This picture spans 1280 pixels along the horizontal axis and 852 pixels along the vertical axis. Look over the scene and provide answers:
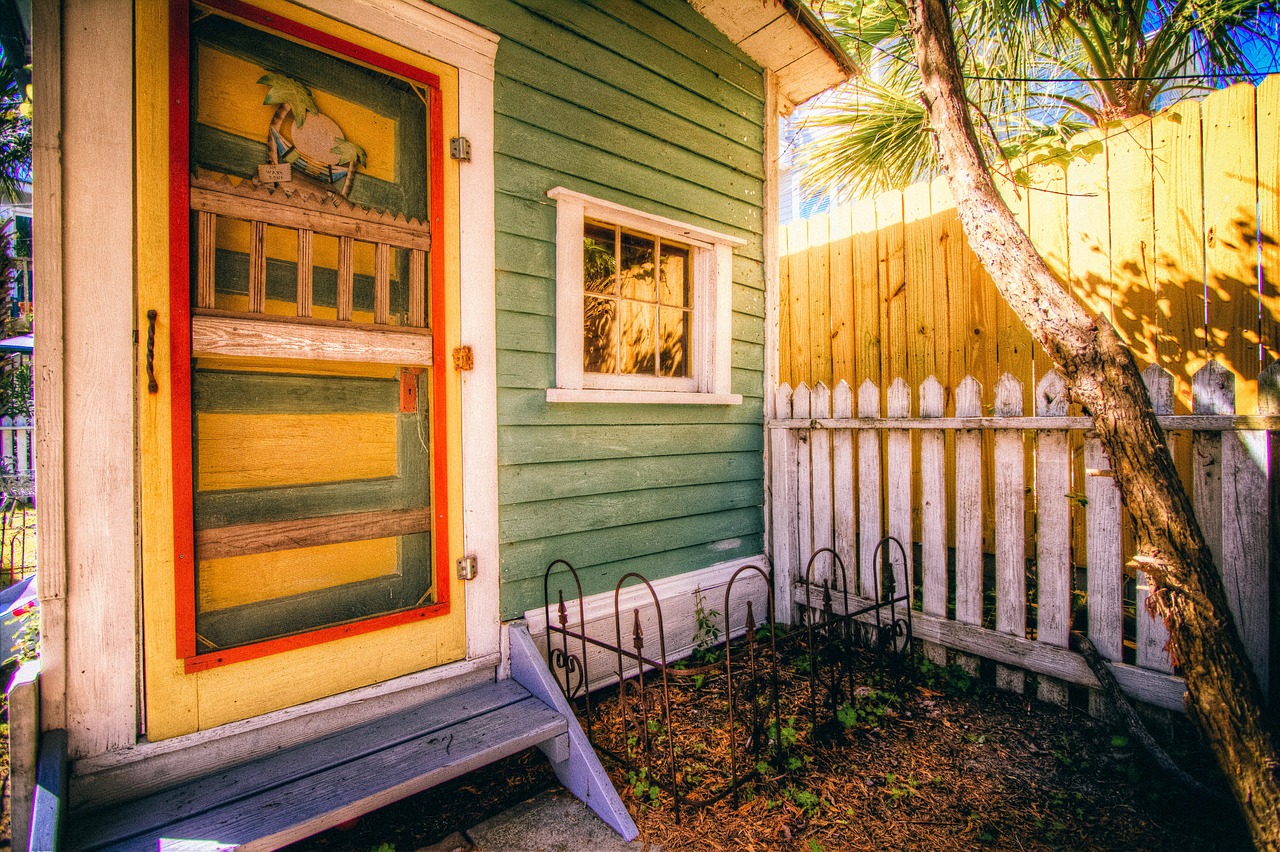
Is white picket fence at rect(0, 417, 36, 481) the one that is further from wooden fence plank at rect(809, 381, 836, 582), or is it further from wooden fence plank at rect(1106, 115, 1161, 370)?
wooden fence plank at rect(1106, 115, 1161, 370)

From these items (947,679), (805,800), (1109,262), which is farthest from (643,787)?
(1109,262)

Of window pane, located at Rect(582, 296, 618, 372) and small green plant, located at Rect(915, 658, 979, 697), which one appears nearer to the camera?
small green plant, located at Rect(915, 658, 979, 697)

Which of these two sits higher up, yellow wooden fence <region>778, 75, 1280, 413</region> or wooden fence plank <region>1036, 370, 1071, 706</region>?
yellow wooden fence <region>778, 75, 1280, 413</region>

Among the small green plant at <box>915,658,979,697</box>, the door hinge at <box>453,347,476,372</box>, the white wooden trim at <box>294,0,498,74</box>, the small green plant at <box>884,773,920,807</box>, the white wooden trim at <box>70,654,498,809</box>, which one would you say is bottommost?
the small green plant at <box>884,773,920,807</box>

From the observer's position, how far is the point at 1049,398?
2.58 m

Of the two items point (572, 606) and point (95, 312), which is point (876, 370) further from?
point (95, 312)

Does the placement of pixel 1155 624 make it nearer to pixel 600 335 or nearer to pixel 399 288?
pixel 600 335

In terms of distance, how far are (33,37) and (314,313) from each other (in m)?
1.05

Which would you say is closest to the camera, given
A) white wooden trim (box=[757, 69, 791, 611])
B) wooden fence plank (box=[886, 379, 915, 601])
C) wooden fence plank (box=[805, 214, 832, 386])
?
wooden fence plank (box=[886, 379, 915, 601])

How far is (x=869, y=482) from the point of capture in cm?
324

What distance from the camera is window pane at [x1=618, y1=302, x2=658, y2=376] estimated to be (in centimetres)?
328

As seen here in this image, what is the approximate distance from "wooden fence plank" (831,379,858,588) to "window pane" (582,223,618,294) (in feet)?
4.88

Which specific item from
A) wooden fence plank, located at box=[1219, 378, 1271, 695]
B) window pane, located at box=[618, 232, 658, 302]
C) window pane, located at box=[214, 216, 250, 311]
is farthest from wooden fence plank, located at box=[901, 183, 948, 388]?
window pane, located at box=[214, 216, 250, 311]

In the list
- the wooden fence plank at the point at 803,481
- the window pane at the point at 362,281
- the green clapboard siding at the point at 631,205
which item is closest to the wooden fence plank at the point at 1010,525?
the wooden fence plank at the point at 803,481
